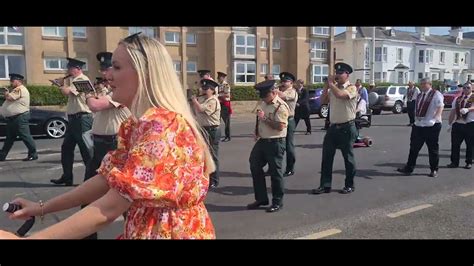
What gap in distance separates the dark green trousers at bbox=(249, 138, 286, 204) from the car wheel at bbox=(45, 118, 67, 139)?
8.90 metres

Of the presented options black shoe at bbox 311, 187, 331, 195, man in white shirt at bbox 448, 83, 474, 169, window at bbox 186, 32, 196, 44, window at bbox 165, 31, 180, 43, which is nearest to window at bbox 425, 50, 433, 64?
window at bbox 186, 32, 196, 44

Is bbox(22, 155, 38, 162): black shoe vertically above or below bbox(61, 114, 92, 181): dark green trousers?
below

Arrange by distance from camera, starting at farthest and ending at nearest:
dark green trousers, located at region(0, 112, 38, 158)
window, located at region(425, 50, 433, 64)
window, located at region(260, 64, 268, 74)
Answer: window, located at region(425, 50, 433, 64) → window, located at region(260, 64, 268, 74) → dark green trousers, located at region(0, 112, 38, 158)

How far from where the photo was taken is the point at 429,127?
7840 millimetres

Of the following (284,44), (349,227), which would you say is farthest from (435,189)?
(284,44)

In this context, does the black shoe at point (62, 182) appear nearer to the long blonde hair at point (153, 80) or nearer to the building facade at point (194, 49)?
the long blonde hair at point (153, 80)

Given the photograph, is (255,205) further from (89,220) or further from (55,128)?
(55,128)

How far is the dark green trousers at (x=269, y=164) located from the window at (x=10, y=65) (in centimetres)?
2754

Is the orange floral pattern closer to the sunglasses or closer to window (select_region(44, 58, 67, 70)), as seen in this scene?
the sunglasses

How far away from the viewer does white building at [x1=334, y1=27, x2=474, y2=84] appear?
5466cm

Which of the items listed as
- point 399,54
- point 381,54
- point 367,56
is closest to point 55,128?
point 367,56

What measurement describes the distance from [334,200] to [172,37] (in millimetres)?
30278

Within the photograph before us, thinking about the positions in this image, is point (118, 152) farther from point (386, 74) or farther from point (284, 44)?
point (386, 74)

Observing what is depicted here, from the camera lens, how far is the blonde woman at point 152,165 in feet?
5.09
